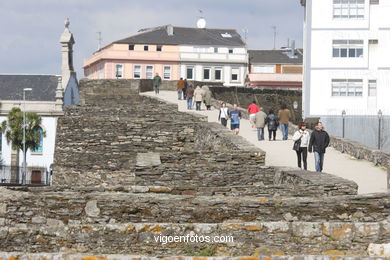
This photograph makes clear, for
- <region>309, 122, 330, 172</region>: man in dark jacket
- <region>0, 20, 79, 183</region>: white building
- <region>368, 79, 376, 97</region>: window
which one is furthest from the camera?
<region>0, 20, 79, 183</region>: white building

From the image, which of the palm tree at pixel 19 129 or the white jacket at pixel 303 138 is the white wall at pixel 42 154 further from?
the white jacket at pixel 303 138

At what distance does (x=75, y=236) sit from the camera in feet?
26.5

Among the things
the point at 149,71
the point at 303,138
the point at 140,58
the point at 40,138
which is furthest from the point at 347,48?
the point at 149,71

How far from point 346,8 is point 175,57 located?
179 ft

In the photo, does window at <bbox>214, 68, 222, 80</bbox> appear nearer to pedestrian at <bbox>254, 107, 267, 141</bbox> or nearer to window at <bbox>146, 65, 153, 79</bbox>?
window at <bbox>146, 65, 153, 79</bbox>

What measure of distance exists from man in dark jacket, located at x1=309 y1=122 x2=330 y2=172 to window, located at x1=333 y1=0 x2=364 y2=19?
32262 mm

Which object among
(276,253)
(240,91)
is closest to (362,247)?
(276,253)

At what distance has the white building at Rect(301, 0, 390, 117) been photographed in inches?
2020

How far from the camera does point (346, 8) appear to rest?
5125cm

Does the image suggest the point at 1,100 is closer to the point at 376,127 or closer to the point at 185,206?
the point at 376,127

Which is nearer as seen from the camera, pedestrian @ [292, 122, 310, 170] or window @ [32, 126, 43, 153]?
pedestrian @ [292, 122, 310, 170]

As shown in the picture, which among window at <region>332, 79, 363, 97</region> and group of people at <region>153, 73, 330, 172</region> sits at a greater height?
window at <region>332, 79, 363, 97</region>

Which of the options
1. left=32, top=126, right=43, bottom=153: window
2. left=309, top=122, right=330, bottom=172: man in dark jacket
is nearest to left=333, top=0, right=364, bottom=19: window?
left=309, top=122, right=330, bottom=172: man in dark jacket

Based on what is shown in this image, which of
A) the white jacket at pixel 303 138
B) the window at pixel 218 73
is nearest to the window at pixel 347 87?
the white jacket at pixel 303 138
